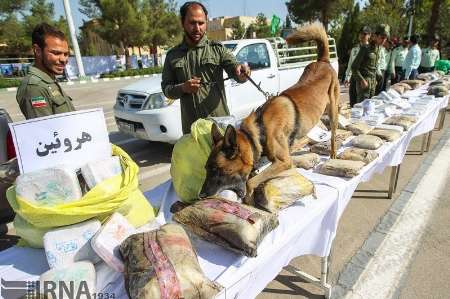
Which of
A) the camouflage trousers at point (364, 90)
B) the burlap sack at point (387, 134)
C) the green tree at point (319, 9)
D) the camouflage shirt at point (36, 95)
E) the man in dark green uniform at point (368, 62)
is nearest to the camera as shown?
the camouflage shirt at point (36, 95)

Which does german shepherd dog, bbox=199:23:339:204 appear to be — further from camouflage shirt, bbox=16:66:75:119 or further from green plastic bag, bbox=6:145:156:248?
camouflage shirt, bbox=16:66:75:119

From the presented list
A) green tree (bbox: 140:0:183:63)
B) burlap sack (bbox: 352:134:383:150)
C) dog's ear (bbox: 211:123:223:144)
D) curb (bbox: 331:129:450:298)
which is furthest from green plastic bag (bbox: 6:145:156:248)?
green tree (bbox: 140:0:183:63)

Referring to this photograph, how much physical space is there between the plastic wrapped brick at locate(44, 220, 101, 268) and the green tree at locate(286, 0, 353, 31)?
2919cm

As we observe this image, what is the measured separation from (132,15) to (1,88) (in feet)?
50.6

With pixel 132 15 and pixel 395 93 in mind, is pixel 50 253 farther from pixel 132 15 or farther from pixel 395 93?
pixel 132 15

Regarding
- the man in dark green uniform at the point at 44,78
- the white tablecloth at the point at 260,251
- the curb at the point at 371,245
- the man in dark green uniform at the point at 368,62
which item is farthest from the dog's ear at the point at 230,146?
the man in dark green uniform at the point at 368,62

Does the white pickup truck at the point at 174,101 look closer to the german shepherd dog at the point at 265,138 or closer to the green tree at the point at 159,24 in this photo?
the german shepherd dog at the point at 265,138

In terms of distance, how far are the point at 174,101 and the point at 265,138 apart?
302 cm

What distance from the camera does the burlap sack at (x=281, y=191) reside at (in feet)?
5.09

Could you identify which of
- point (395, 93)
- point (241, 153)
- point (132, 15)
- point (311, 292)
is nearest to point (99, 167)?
point (241, 153)

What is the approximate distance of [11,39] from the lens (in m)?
27.7

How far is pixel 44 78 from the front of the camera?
186 centimetres

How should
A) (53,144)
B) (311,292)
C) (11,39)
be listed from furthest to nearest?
(11,39), (311,292), (53,144)

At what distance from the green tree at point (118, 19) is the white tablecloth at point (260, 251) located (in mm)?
30264
